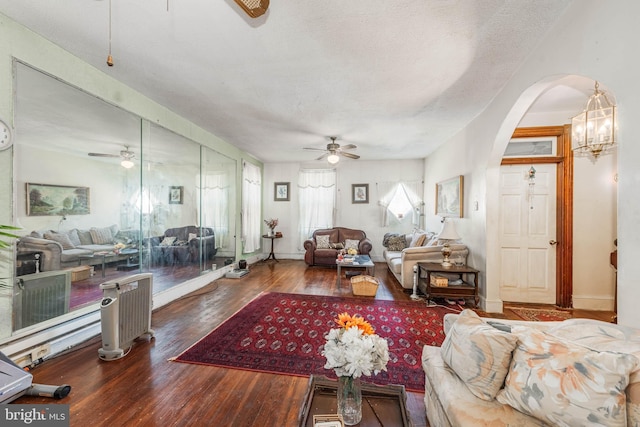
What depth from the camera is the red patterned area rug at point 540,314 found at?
3.15 m

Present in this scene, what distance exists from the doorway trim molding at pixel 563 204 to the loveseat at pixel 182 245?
5.20 metres

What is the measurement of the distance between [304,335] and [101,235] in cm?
244

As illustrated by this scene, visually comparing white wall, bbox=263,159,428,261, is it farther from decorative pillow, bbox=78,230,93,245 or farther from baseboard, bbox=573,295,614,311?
decorative pillow, bbox=78,230,93,245

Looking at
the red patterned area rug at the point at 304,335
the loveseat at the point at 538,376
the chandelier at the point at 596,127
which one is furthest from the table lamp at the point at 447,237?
the loveseat at the point at 538,376

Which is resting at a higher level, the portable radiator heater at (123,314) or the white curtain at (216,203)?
the white curtain at (216,203)

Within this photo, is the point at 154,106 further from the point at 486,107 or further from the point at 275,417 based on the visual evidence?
the point at 486,107

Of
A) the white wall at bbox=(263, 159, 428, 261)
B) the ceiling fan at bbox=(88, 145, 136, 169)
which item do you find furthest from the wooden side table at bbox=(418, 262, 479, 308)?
the ceiling fan at bbox=(88, 145, 136, 169)

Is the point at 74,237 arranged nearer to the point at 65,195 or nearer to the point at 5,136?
the point at 65,195

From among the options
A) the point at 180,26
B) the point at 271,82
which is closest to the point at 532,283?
the point at 271,82

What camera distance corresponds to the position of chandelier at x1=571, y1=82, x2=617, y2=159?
2371mm

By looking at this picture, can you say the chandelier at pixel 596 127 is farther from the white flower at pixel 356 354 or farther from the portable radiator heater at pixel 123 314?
the portable radiator heater at pixel 123 314

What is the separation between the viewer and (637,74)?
1277 millimetres

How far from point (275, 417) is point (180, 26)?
9.57 feet

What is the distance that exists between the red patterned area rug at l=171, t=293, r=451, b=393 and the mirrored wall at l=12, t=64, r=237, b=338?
1319mm
